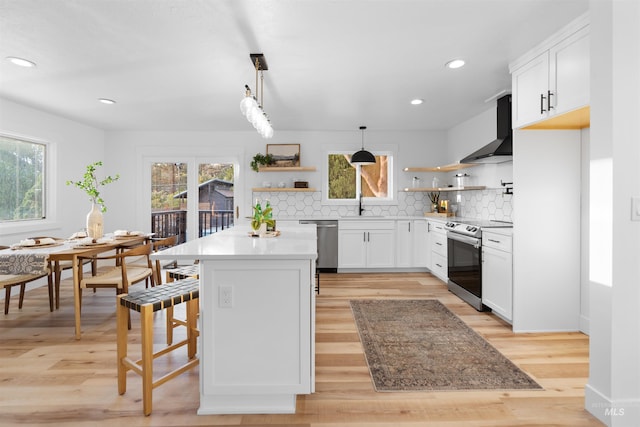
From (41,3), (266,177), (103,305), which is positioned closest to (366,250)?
(266,177)

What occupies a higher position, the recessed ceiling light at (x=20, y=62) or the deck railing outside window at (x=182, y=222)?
the recessed ceiling light at (x=20, y=62)

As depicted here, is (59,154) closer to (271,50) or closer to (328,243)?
(271,50)

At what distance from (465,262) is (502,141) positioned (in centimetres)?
135

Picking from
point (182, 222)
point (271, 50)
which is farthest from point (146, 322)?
point (182, 222)

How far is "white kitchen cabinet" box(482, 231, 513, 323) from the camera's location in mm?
3039

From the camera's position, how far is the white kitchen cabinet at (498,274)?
304 cm

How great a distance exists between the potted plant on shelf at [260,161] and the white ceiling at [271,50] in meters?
1.24

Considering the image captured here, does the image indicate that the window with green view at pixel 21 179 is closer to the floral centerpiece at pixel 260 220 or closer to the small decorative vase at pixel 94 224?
the small decorative vase at pixel 94 224

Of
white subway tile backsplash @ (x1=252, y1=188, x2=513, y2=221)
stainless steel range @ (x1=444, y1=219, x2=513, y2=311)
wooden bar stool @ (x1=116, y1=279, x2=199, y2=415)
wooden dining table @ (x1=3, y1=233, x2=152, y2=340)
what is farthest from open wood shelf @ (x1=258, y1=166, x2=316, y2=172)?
wooden bar stool @ (x1=116, y1=279, x2=199, y2=415)

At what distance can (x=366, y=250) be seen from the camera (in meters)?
5.35

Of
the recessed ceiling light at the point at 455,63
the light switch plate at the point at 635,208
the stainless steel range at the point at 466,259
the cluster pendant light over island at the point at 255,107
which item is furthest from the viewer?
the stainless steel range at the point at 466,259

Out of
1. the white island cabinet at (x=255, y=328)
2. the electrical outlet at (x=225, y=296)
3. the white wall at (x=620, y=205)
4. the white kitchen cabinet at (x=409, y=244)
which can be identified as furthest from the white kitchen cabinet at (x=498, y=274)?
the electrical outlet at (x=225, y=296)

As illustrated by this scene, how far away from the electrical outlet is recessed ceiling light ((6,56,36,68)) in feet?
8.99

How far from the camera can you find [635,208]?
5.50 ft
